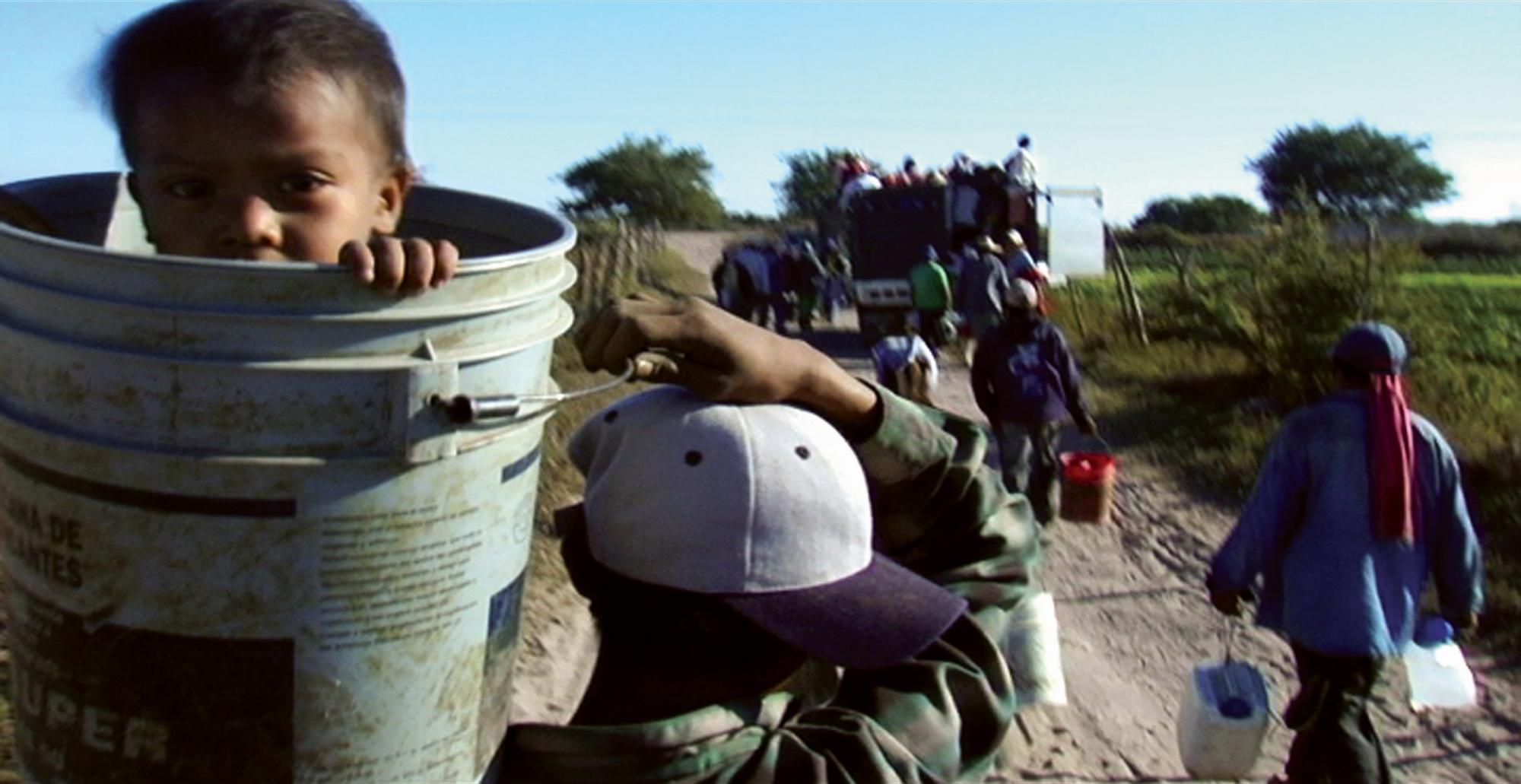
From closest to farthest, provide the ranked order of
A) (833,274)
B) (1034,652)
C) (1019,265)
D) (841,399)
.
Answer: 1. (841,399)
2. (1034,652)
3. (1019,265)
4. (833,274)

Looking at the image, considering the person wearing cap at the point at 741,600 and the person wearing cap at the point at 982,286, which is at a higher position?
the person wearing cap at the point at 741,600

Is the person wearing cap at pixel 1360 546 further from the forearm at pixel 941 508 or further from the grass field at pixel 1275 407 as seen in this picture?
the forearm at pixel 941 508

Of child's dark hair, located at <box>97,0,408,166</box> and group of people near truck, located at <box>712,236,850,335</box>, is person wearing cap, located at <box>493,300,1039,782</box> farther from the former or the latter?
group of people near truck, located at <box>712,236,850,335</box>

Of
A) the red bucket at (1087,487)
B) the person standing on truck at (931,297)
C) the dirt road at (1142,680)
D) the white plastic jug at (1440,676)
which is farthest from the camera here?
the person standing on truck at (931,297)

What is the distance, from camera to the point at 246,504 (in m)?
1.09

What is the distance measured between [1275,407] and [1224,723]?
28.3ft

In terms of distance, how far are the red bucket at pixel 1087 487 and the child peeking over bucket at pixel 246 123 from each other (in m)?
7.15

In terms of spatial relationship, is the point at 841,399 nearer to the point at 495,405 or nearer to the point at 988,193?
the point at 495,405

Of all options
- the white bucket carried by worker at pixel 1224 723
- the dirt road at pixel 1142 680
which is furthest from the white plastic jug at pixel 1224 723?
the dirt road at pixel 1142 680

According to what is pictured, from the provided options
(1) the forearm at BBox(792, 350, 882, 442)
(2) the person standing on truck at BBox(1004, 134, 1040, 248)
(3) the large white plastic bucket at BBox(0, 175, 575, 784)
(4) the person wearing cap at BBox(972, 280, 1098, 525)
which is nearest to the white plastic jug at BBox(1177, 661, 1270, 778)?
(4) the person wearing cap at BBox(972, 280, 1098, 525)

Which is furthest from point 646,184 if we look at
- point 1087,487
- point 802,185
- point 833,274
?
point 1087,487

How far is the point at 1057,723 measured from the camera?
545cm

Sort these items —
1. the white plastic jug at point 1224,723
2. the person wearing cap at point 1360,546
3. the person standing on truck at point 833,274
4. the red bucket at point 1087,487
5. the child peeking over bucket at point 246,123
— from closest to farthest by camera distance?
the child peeking over bucket at point 246,123
the person wearing cap at point 1360,546
the white plastic jug at point 1224,723
the red bucket at point 1087,487
the person standing on truck at point 833,274

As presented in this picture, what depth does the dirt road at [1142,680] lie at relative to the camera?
17.0 feet
